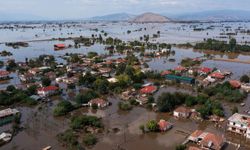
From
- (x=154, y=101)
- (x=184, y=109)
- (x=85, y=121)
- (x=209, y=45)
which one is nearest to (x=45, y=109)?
(x=85, y=121)

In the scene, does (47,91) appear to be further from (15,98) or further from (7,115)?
(7,115)

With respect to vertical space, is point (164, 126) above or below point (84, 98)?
below

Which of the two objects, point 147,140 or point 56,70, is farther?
point 56,70

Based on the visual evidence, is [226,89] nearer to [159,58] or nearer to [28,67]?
[159,58]

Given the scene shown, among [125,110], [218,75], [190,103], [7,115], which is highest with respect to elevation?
[218,75]

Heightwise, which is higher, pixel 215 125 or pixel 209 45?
pixel 209 45

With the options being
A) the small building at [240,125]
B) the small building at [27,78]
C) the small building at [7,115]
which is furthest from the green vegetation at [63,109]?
the small building at [240,125]

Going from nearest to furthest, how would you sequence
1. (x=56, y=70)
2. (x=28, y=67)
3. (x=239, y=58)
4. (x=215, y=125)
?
(x=215, y=125)
(x=56, y=70)
(x=28, y=67)
(x=239, y=58)

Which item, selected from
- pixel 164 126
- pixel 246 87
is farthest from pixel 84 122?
pixel 246 87

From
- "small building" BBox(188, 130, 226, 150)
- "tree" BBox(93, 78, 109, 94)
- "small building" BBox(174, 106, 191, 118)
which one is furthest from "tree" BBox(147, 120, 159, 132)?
"tree" BBox(93, 78, 109, 94)
